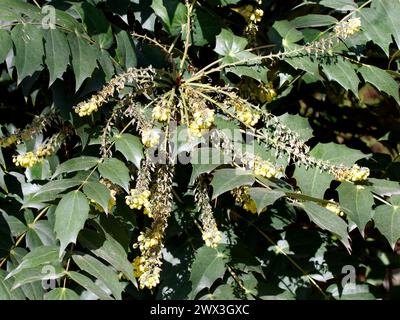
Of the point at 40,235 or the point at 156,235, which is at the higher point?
the point at 156,235

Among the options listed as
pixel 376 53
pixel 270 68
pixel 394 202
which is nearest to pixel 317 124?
pixel 376 53

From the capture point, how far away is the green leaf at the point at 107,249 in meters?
1.79

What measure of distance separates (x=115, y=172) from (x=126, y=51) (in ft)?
1.73

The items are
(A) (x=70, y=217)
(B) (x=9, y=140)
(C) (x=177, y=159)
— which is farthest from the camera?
(C) (x=177, y=159)

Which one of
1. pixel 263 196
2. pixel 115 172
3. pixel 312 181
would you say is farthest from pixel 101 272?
pixel 312 181

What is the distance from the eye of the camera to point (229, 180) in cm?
177

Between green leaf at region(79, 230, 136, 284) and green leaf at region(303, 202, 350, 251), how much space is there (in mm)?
542

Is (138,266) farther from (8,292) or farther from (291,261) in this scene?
(291,261)

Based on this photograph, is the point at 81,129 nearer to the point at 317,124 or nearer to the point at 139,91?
the point at 139,91

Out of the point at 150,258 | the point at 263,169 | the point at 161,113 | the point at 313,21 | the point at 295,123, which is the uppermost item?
the point at 313,21

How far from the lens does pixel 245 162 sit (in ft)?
5.92

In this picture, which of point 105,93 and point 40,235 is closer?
point 105,93

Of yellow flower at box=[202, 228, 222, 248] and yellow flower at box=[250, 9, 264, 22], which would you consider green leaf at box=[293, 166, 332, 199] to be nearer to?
yellow flower at box=[202, 228, 222, 248]

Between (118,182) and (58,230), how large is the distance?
23cm
